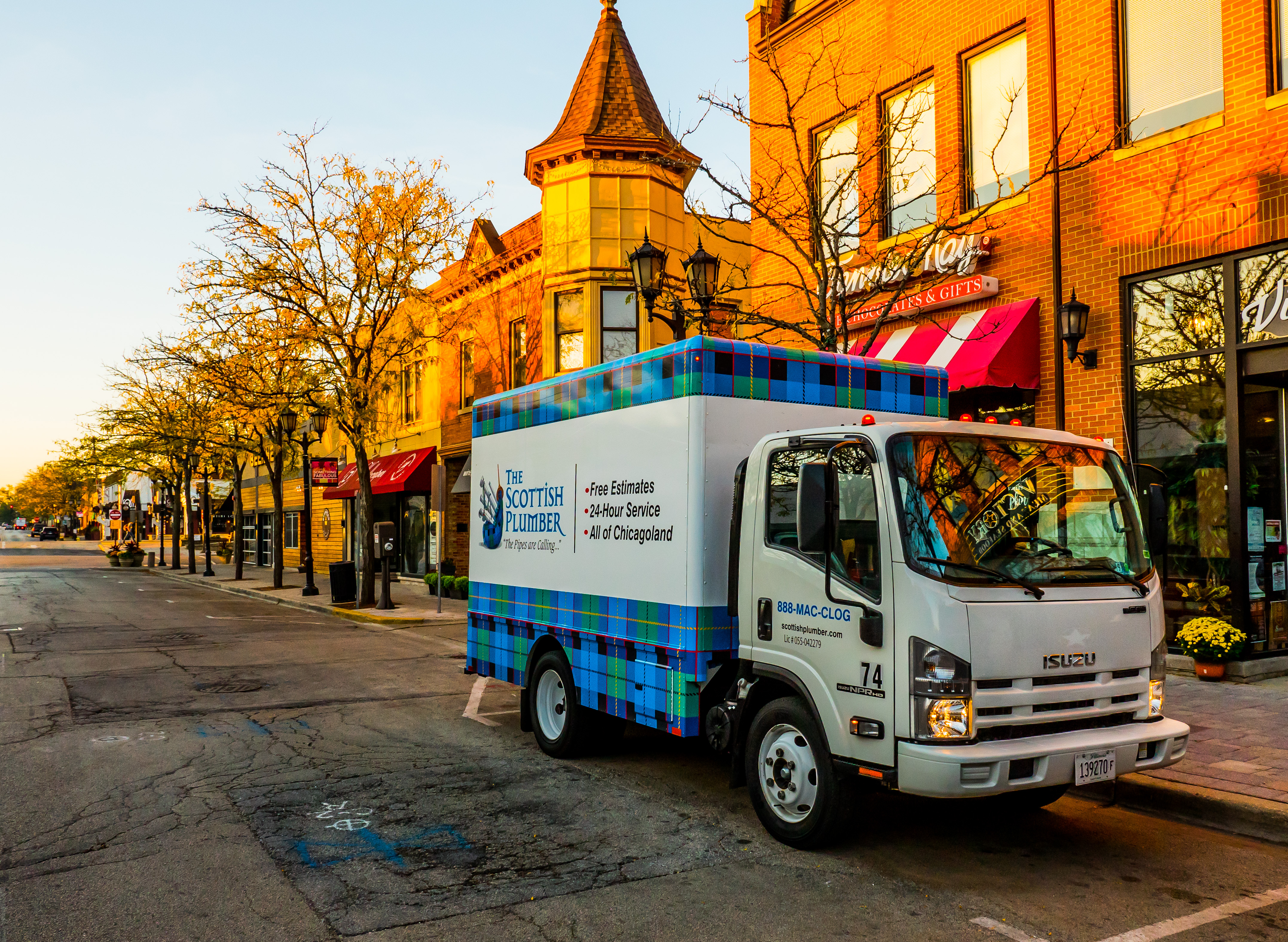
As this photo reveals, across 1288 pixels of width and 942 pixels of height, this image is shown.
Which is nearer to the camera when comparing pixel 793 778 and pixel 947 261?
pixel 793 778

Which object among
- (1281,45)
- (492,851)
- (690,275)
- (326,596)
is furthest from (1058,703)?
(326,596)

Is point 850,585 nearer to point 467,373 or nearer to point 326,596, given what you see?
point 467,373

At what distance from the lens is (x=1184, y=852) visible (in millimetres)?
5691

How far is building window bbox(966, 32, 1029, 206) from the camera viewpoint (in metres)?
13.1

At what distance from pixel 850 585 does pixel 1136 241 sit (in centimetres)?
832

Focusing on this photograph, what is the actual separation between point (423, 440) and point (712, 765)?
22.3 meters

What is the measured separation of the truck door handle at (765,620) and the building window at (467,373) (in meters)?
20.8

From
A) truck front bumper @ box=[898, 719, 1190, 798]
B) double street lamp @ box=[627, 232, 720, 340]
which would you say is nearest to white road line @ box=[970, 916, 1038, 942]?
truck front bumper @ box=[898, 719, 1190, 798]

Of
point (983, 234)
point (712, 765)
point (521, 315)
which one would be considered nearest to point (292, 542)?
point (521, 315)

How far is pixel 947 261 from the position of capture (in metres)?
13.4

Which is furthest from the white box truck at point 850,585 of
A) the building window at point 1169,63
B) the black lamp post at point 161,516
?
the black lamp post at point 161,516

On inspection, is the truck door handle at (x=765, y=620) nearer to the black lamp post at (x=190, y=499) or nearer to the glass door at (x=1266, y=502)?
the glass door at (x=1266, y=502)

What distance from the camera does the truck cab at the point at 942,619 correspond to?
4.90 meters

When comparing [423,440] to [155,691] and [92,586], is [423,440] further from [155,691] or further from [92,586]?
[155,691]
